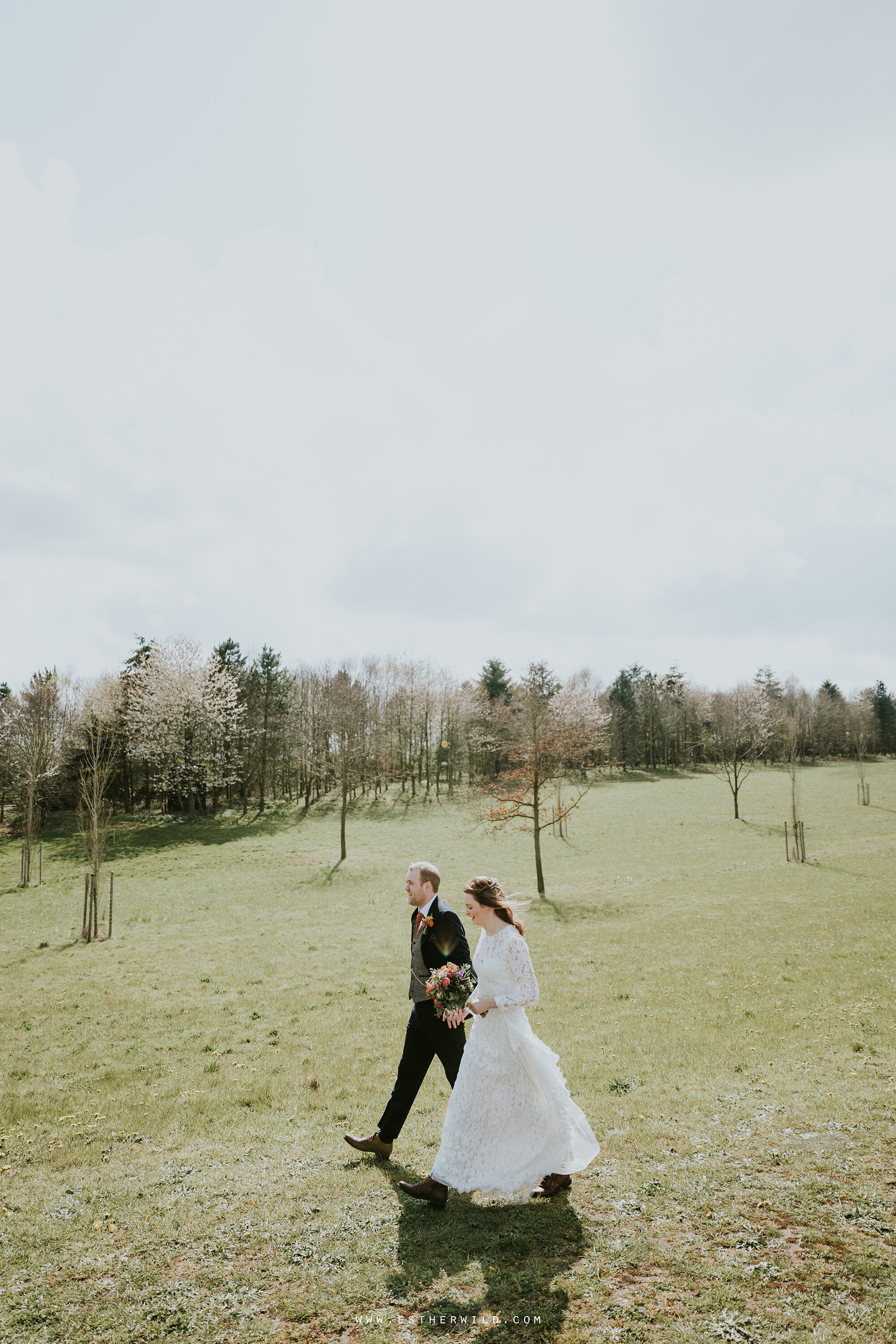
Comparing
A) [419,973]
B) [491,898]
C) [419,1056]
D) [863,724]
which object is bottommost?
[419,1056]

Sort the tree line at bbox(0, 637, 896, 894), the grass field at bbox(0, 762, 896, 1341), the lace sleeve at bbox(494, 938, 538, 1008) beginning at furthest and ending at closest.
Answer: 1. the tree line at bbox(0, 637, 896, 894)
2. the lace sleeve at bbox(494, 938, 538, 1008)
3. the grass field at bbox(0, 762, 896, 1341)

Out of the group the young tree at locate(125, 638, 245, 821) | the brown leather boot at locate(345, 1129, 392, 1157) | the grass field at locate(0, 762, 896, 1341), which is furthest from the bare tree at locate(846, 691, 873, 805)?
the brown leather boot at locate(345, 1129, 392, 1157)

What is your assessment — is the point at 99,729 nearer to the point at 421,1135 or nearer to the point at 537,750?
the point at 537,750

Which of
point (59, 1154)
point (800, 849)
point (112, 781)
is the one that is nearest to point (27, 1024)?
point (59, 1154)

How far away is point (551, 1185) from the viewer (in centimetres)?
506

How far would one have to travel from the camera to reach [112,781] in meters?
44.0

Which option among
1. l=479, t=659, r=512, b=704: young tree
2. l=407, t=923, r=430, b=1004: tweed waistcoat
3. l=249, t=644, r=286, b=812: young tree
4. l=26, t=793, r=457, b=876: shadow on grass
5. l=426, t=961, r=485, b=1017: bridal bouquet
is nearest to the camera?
l=426, t=961, r=485, b=1017: bridal bouquet

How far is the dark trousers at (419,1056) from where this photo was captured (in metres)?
5.80

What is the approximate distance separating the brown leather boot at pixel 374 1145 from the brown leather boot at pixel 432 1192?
954mm

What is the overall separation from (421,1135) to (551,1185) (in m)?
2.04

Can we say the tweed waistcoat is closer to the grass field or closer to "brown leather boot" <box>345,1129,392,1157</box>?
"brown leather boot" <box>345,1129,392,1157</box>

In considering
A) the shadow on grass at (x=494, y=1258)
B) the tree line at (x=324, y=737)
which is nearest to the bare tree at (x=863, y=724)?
the tree line at (x=324, y=737)

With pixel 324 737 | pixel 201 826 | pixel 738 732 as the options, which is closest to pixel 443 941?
pixel 201 826

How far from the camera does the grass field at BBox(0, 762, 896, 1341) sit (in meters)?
3.89
